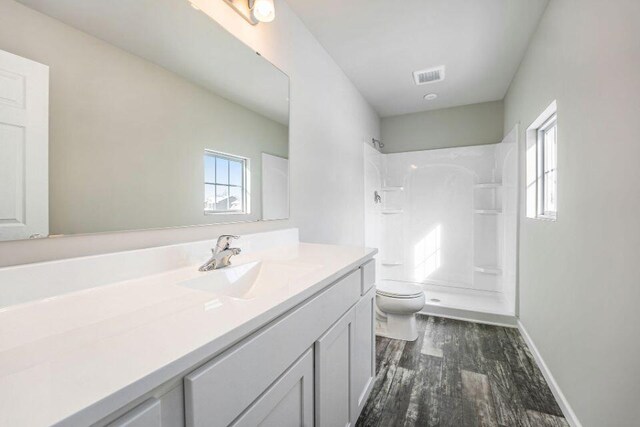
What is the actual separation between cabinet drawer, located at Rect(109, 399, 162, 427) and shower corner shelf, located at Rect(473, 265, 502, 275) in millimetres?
3536

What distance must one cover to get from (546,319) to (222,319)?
209 centimetres

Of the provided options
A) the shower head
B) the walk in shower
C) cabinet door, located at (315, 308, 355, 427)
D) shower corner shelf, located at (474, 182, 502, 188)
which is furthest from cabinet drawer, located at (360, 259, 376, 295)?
shower corner shelf, located at (474, 182, 502, 188)

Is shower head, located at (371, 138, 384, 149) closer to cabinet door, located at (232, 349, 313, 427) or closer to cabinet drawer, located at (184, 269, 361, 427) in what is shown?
cabinet drawer, located at (184, 269, 361, 427)

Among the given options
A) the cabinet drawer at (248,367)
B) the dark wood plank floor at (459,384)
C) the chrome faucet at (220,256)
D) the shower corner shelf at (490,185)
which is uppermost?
the shower corner shelf at (490,185)

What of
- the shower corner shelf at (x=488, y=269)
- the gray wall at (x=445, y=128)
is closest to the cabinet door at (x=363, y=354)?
the shower corner shelf at (x=488, y=269)

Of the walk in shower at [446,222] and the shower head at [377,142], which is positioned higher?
the shower head at [377,142]

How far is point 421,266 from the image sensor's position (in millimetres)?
3674

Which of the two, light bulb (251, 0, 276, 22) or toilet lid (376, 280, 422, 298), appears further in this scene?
toilet lid (376, 280, 422, 298)

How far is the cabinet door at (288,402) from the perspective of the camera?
665 millimetres

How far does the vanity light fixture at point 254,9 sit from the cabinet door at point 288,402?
1472 mm

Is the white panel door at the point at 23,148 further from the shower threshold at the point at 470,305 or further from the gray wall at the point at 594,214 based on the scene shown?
the shower threshold at the point at 470,305

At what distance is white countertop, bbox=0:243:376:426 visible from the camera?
1.20ft

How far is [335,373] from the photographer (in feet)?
3.61

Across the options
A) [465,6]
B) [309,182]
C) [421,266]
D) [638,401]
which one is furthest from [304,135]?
[421,266]
